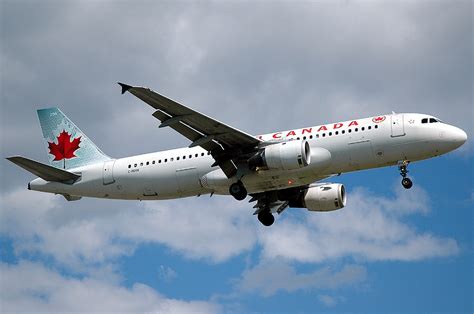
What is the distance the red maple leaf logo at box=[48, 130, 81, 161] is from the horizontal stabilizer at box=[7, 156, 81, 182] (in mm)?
2885

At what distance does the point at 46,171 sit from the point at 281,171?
13.8m

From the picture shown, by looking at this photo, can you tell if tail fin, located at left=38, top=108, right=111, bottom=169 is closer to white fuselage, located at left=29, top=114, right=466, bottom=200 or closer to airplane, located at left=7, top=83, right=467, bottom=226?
airplane, located at left=7, top=83, right=467, bottom=226

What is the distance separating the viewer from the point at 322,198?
4912 cm

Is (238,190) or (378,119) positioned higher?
(378,119)

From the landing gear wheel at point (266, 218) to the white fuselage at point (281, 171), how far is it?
4406mm

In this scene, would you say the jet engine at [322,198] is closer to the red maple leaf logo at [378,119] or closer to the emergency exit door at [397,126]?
the red maple leaf logo at [378,119]

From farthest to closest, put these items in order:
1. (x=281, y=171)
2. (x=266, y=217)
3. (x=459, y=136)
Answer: (x=266, y=217), (x=281, y=171), (x=459, y=136)

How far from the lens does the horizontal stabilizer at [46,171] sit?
45.8m

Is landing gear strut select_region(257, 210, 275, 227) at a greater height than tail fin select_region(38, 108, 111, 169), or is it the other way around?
tail fin select_region(38, 108, 111, 169)

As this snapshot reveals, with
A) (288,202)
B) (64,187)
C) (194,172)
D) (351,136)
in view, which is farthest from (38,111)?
(351,136)

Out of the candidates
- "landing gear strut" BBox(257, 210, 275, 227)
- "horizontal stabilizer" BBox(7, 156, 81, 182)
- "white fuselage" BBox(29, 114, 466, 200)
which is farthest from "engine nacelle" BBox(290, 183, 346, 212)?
"horizontal stabilizer" BBox(7, 156, 81, 182)

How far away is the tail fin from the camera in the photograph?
166 ft

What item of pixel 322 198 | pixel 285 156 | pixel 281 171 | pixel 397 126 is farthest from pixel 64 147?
pixel 397 126

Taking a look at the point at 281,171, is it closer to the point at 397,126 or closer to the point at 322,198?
the point at 397,126
